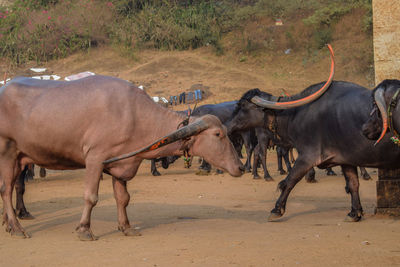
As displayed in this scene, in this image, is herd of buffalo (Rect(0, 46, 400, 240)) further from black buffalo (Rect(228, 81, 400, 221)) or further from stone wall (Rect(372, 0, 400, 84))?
stone wall (Rect(372, 0, 400, 84))

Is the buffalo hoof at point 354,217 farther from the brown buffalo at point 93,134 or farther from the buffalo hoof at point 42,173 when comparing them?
the buffalo hoof at point 42,173

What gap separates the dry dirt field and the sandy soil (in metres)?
0.01

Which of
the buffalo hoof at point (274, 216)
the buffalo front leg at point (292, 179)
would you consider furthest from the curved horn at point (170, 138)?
the buffalo hoof at point (274, 216)

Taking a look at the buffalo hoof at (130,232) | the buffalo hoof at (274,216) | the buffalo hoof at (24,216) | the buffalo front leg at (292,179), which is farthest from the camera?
the buffalo hoof at (24,216)

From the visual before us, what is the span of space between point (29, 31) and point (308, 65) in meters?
15.9

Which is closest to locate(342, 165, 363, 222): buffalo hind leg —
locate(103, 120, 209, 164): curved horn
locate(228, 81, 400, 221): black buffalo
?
locate(228, 81, 400, 221): black buffalo

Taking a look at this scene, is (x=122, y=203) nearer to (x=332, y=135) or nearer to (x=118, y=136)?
(x=118, y=136)

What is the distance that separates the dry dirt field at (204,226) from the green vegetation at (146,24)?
14.6 meters

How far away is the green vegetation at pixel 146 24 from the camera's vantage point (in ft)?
96.8

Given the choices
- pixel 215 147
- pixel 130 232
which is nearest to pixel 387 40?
pixel 215 147

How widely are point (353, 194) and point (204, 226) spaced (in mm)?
2308

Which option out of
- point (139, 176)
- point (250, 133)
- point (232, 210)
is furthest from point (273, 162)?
point (232, 210)

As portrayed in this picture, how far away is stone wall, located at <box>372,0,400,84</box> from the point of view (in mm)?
8086

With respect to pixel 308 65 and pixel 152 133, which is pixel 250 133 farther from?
pixel 308 65
